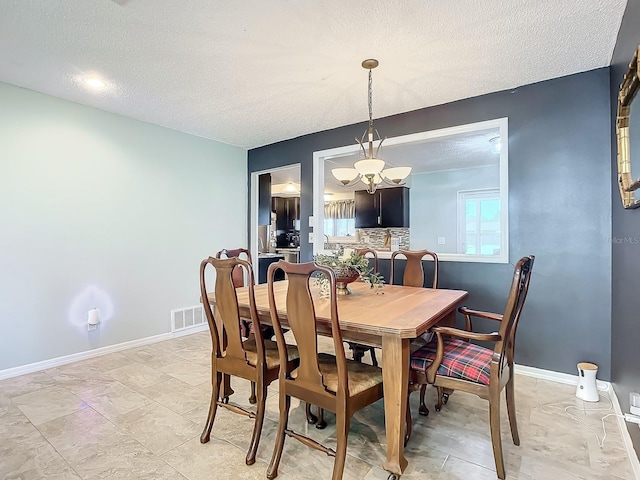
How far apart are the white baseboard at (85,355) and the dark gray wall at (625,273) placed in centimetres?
410

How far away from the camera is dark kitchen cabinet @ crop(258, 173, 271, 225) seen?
16.8 feet

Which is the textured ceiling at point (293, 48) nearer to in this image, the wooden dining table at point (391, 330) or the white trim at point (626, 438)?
the wooden dining table at point (391, 330)

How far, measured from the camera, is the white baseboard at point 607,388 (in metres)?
1.72

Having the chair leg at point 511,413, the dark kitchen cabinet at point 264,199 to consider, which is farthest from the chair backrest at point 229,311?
the dark kitchen cabinet at point 264,199

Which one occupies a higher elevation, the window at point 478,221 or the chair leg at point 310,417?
the window at point 478,221

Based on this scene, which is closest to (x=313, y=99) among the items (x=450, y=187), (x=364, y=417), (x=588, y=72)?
(x=588, y=72)

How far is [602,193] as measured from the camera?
263 cm

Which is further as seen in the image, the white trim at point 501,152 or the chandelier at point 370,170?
A: the white trim at point 501,152

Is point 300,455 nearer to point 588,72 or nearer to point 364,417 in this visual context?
point 364,417

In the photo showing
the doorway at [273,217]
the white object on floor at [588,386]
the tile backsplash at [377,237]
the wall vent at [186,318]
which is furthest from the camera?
the tile backsplash at [377,237]

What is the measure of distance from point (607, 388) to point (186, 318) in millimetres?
4168

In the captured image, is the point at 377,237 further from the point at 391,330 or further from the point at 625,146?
the point at 391,330

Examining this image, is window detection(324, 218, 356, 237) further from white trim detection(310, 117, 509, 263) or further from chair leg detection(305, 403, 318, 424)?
chair leg detection(305, 403, 318, 424)

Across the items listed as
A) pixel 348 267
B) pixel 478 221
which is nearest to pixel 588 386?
pixel 348 267
